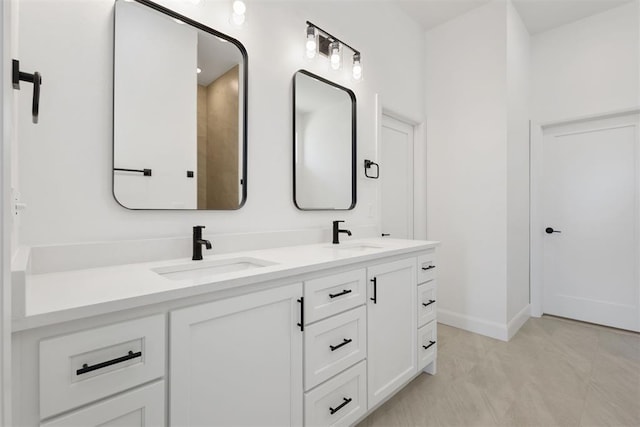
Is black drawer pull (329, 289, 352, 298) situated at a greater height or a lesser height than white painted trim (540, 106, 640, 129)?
lesser

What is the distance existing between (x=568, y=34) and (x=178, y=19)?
3.49m

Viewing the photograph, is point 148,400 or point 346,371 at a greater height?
point 148,400

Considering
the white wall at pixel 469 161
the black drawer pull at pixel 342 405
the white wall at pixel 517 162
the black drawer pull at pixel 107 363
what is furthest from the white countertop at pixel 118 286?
the white wall at pixel 517 162

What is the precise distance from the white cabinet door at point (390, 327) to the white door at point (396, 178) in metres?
1.06

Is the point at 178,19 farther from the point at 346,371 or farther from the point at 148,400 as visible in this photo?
the point at 346,371

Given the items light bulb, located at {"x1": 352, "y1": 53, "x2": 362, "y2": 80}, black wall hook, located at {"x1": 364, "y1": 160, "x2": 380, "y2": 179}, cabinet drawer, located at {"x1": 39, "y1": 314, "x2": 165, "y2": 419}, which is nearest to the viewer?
cabinet drawer, located at {"x1": 39, "y1": 314, "x2": 165, "y2": 419}

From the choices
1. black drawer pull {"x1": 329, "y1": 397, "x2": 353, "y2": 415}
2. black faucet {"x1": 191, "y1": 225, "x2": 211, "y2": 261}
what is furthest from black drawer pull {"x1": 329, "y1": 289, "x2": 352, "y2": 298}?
black faucet {"x1": 191, "y1": 225, "x2": 211, "y2": 261}

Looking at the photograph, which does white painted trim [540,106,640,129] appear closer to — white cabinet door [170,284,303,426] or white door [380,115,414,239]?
white door [380,115,414,239]

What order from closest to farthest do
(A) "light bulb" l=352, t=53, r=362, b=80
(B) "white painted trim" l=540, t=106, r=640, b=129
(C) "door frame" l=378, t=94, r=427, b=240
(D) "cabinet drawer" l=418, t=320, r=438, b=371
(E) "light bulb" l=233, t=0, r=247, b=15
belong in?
1. (E) "light bulb" l=233, t=0, r=247, b=15
2. (D) "cabinet drawer" l=418, t=320, r=438, b=371
3. (A) "light bulb" l=352, t=53, r=362, b=80
4. (B) "white painted trim" l=540, t=106, r=640, b=129
5. (C) "door frame" l=378, t=94, r=427, b=240

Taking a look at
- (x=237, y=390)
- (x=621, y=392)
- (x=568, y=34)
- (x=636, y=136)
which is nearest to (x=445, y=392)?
(x=621, y=392)

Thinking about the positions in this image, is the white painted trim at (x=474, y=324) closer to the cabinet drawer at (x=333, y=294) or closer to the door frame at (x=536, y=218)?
the door frame at (x=536, y=218)

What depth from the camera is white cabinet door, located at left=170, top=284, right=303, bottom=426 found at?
3.01ft

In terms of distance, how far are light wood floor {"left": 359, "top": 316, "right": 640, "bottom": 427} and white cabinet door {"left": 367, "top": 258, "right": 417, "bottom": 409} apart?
189 millimetres

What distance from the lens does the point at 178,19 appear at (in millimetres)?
1459
